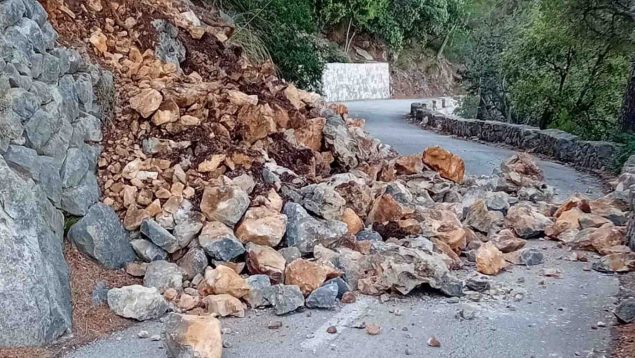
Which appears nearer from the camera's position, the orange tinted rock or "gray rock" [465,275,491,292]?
"gray rock" [465,275,491,292]

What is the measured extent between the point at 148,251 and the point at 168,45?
11.4 ft

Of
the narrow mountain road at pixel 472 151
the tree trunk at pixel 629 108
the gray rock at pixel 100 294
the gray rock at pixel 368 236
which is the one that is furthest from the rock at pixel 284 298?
the tree trunk at pixel 629 108

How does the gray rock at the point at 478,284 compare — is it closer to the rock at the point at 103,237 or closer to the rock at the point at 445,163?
the rock at the point at 103,237

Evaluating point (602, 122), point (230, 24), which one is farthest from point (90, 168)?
point (602, 122)

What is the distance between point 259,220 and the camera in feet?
17.5

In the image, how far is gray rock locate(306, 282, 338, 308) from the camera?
4.52 meters

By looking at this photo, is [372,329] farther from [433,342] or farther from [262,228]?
[262,228]

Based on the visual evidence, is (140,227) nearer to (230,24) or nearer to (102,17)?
(102,17)

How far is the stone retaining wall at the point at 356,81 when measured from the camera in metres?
28.8

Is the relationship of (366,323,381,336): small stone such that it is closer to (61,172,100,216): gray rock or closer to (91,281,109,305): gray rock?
(91,281,109,305): gray rock

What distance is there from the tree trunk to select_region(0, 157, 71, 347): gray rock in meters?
10.1

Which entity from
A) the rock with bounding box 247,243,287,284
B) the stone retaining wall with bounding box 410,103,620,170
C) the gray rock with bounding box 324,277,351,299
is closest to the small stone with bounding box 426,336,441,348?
the gray rock with bounding box 324,277,351,299

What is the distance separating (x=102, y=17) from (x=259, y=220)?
350 centimetres

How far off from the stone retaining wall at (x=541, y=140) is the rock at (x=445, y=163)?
3.59 meters
